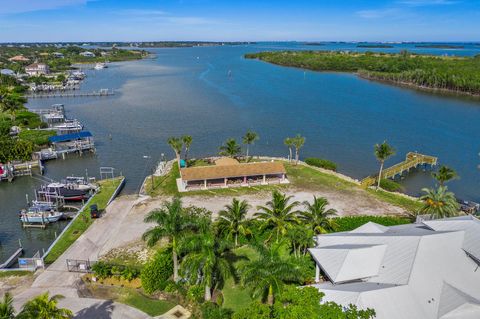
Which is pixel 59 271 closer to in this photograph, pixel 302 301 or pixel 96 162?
pixel 302 301

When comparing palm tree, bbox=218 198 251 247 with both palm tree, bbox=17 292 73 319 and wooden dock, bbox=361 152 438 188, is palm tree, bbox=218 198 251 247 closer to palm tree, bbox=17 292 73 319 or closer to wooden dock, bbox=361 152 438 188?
palm tree, bbox=17 292 73 319

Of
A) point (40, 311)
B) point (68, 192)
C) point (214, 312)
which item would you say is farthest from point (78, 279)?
point (68, 192)

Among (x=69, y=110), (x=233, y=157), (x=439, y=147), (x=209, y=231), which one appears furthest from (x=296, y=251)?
(x=69, y=110)

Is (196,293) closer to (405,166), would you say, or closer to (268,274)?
(268,274)

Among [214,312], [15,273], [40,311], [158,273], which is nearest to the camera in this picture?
[40,311]

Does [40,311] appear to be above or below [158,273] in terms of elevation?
above

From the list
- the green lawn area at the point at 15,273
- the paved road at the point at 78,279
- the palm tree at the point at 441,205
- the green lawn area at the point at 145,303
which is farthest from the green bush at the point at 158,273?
the palm tree at the point at 441,205

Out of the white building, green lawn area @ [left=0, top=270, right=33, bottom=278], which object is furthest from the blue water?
the white building
